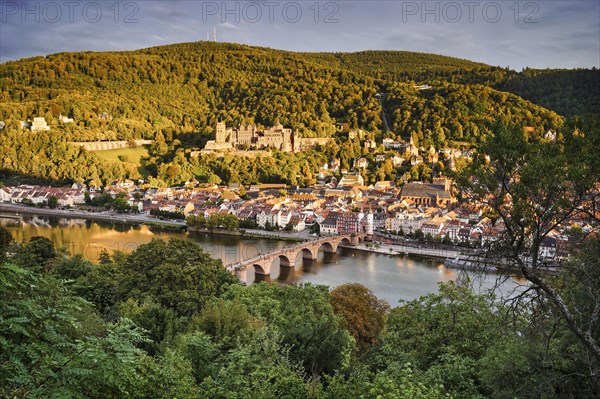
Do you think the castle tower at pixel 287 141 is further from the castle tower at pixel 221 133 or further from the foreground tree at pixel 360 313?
the foreground tree at pixel 360 313

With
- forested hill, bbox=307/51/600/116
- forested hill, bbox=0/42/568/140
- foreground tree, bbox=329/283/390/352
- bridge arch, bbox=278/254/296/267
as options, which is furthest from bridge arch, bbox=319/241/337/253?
forested hill, bbox=0/42/568/140

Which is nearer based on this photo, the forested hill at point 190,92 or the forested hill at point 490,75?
the forested hill at point 190,92

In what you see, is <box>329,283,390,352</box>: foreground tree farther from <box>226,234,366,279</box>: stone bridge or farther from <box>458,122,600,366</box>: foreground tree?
<box>226,234,366,279</box>: stone bridge

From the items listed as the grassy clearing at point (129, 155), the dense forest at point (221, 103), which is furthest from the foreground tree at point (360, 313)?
the grassy clearing at point (129, 155)

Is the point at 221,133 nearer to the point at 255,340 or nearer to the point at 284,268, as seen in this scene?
the point at 284,268

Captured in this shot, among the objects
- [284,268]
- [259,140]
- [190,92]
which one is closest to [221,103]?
[190,92]

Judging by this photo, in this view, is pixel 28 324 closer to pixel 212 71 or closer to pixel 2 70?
pixel 2 70

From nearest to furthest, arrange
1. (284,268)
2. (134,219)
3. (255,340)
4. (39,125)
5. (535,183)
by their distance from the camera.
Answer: (535,183) → (255,340) → (284,268) → (134,219) → (39,125)
